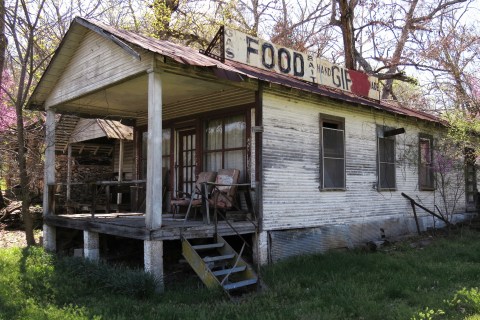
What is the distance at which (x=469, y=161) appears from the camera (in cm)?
1361

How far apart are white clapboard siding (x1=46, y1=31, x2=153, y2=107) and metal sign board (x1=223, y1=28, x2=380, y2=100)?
1916mm

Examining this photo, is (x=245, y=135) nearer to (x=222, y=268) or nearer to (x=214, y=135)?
(x=214, y=135)

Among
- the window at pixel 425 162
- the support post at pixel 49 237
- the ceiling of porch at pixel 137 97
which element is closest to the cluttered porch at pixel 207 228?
the support post at pixel 49 237

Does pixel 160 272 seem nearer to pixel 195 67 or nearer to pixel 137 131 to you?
pixel 195 67

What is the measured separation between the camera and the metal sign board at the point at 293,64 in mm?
8812

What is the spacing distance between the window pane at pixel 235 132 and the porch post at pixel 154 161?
2.48m

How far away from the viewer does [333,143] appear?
10.1 meters

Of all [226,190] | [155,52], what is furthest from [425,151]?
[155,52]

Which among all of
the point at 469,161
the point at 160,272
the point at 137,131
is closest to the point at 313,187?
the point at 160,272

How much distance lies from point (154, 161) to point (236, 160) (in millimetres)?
2657

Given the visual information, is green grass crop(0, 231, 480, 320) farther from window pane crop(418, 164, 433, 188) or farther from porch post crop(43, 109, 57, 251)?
window pane crop(418, 164, 433, 188)

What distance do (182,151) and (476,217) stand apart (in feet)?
33.9

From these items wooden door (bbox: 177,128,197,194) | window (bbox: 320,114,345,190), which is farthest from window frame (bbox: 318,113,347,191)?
wooden door (bbox: 177,128,197,194)

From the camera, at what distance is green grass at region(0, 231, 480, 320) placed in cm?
547
